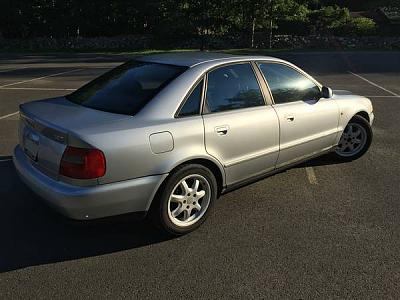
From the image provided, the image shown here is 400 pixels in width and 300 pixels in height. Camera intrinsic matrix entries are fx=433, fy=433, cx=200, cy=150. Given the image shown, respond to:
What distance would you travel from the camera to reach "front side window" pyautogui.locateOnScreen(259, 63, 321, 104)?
456 centimetres

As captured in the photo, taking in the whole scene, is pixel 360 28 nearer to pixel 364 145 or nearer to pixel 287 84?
pixel 364 145

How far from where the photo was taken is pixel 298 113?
4691 millimetres

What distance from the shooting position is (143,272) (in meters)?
3.32

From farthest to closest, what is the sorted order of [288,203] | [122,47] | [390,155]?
Answer: 1. [122,47]
2. [390,155]
3. [288,203]

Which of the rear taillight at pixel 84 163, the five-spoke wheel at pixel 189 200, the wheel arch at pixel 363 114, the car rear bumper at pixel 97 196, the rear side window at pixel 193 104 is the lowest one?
the five-spoke wheel at pixel 189 200

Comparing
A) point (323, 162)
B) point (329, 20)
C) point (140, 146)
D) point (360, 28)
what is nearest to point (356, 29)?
point (360, 28)

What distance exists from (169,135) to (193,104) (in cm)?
46

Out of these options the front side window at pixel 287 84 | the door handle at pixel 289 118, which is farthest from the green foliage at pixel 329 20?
the door handle at pixel 289 118

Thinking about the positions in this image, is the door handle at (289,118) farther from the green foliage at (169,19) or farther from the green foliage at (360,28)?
the green foliage at (360,28)

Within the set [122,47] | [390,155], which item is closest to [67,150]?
[390,155]

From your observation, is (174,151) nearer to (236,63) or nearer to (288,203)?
(236,63)

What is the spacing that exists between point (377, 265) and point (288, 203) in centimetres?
128

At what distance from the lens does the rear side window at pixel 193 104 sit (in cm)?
377

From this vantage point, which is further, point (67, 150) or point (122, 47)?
point (122, 47)
